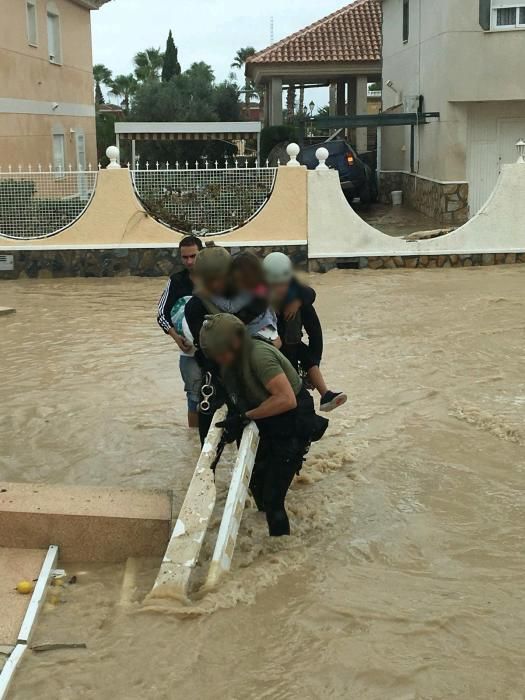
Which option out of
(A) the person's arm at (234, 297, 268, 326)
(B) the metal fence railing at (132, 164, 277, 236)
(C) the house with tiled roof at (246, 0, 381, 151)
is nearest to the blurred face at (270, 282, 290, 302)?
(A) the person's arm at (234, 297, 268, 326)

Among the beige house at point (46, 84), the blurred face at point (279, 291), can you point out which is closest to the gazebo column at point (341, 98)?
the beige house at point (46, 84)

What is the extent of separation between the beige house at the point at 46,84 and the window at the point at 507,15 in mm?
9488

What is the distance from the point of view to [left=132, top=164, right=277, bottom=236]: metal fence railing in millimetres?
14695

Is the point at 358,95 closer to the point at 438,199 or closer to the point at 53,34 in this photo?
the point at 53,34

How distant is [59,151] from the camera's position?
23047mm

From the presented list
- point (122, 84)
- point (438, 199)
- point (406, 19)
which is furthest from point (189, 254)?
point (122, 84)

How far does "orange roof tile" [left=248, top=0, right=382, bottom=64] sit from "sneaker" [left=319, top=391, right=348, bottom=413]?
24.5m

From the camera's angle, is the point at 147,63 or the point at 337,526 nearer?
the point at 337,526

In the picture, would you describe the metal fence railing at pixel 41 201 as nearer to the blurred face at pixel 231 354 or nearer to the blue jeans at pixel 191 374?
the blue jeans at pixel 191 374

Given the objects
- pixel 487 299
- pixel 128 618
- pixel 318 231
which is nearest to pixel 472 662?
pixel 128 618

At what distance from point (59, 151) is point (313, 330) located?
1873cm

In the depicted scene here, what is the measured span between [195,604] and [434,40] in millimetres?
17997

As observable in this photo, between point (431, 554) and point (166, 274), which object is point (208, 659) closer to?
point (431, 554)

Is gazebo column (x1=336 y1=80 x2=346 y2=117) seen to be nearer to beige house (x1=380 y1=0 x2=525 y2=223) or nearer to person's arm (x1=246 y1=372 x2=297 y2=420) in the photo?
beige house (x1=380 y1=0 x2=525 y2=223)
